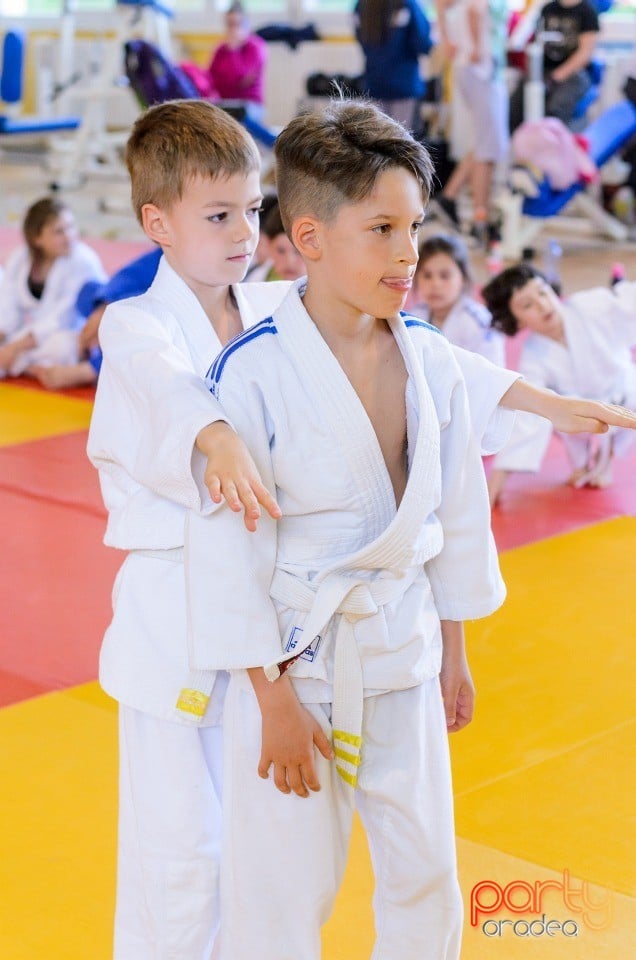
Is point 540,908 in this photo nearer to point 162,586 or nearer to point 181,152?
point 162,586

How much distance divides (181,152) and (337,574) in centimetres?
76

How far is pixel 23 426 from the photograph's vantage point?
19.4 feet

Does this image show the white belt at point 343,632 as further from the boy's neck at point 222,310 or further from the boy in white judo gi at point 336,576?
the boy's neck at point 222,310

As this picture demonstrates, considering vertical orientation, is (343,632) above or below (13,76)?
above

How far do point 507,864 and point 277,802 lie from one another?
90 cm

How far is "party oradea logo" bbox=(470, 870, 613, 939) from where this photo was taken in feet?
7.77

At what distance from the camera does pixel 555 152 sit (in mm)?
8453

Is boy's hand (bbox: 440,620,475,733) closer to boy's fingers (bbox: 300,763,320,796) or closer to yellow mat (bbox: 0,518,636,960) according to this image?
boy's fingers (bbox: 300,763,320,796)

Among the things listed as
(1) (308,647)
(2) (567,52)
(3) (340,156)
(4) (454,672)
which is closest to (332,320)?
(3) (340,156)

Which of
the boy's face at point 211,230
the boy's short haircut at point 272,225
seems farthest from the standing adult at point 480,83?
the boy's face at point 211,230

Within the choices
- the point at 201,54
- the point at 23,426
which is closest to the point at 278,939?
the point at 23,426

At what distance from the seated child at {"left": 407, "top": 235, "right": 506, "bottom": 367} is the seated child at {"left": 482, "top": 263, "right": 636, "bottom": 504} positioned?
0.28m

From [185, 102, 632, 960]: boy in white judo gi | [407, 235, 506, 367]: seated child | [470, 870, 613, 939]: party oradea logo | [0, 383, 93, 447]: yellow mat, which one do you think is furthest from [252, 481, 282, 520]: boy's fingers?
[0, 383, 93, 447]: yellow mat

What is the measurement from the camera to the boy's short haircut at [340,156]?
5.71 ft
